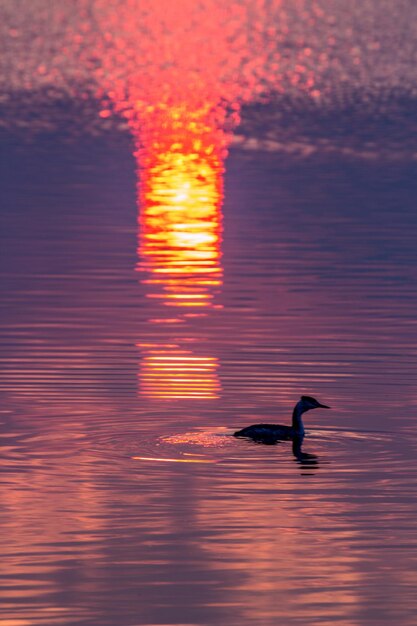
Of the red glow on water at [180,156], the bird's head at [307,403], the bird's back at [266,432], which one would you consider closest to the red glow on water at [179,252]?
the red glow on water at [180,156]

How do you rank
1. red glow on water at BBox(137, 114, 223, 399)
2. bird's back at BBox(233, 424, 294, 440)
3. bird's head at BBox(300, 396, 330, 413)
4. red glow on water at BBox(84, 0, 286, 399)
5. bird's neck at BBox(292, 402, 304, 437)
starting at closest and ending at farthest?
bird's back at BBox(233, 424, 294, 440)
bird's neck at BBox(292, 402, 304, 437)
bird's head at BBox(300, 396, 330, 413)
red glow on water at BBox(137, 114, 223, 399)
red glow on water at BBox(84, 0, 286, 399)

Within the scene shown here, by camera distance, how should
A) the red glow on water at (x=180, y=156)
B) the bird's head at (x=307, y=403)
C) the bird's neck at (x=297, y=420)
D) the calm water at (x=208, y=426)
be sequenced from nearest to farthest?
the calm water at (x=208, y=426) → the bird's neck at (x=297, y=420) → the bird's head at (x=307, y=403) → the red glow on water at (x=180, y=156)

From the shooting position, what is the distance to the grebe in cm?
2042

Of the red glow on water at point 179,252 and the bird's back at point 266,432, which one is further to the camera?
the red glow on water at point 179,252

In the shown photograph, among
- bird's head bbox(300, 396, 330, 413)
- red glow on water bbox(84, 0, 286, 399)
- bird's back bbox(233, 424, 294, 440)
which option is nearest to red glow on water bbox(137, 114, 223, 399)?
red glow on water bbox(84, 0, 286, 399)

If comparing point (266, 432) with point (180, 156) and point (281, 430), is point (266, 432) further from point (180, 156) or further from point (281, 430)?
point (180, 156)

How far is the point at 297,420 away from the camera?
20.8 meters

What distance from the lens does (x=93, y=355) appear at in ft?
83.6

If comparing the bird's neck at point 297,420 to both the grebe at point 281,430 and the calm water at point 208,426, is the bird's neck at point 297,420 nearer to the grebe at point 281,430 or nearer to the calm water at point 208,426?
the grebe at point 281,430

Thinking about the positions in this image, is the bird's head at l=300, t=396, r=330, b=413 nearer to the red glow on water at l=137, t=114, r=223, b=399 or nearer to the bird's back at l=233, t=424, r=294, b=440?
the bird's back at l=233, t=424, r=294, b=440

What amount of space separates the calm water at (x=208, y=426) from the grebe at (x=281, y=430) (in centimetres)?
15

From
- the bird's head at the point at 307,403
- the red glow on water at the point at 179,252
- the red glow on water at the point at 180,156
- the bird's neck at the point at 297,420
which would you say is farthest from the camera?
the red glow on water at the point at 180,156

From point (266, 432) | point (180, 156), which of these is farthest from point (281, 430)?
point (180, 156)

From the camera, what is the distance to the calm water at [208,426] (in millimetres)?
15789
